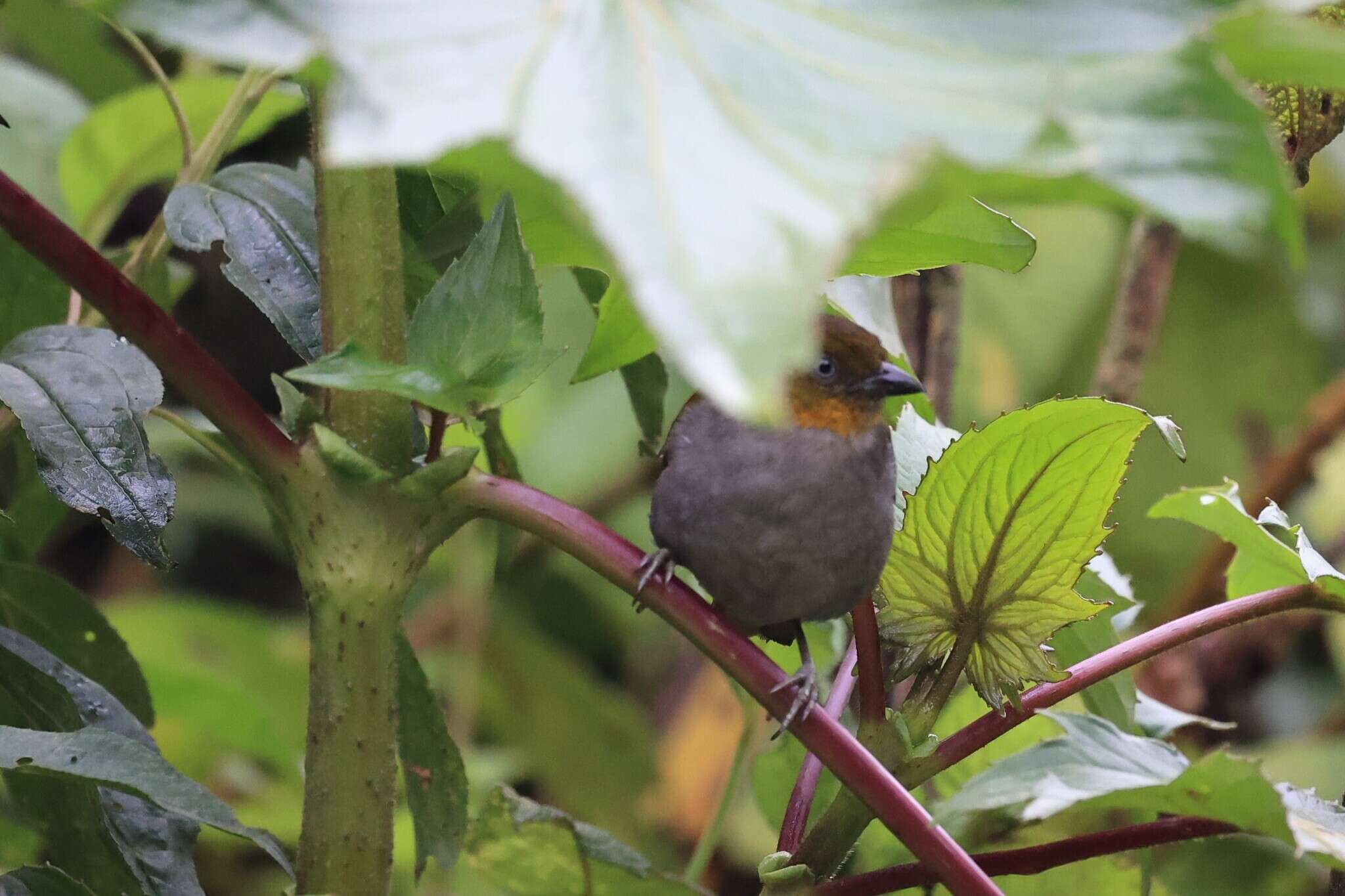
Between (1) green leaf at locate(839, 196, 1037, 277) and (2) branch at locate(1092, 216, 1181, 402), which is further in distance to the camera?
(2) branch at locate(1092, 216, 1181, 402)

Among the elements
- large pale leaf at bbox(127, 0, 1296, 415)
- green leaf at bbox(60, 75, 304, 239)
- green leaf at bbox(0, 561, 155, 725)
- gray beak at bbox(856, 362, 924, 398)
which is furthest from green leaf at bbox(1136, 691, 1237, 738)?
green leaf at bbox(60, 75, 304, 239)

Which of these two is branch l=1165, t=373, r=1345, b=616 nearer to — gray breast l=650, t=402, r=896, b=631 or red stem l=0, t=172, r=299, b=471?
gray breast l=650, t=402, r=896, b=631

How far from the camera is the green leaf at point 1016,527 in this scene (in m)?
0.73

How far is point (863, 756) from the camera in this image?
2.04 ft

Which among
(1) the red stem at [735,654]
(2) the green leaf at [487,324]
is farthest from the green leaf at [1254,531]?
(2) the green leaf at [487,324]

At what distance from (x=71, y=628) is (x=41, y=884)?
0.25 metres

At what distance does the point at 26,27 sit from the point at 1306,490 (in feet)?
8.47

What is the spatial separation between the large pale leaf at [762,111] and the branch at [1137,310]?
1.23 meters

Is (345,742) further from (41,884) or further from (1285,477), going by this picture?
(1285,477)

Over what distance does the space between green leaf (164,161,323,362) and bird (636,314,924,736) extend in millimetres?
276

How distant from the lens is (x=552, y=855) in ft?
2.94

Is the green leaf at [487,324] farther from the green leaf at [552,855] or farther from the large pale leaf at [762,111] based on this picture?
the green leaf at [552,855]

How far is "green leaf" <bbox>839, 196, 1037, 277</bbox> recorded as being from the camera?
27.9 inches

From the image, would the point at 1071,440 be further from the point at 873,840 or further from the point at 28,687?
the point at 28,687
